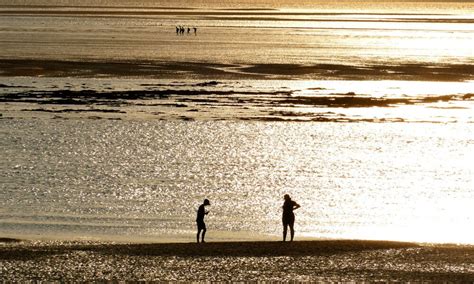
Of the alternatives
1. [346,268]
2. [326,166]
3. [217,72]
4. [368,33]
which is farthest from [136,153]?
[368,33]

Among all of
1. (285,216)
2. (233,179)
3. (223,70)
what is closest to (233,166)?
(233,179)

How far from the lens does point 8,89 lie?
60.9 metres

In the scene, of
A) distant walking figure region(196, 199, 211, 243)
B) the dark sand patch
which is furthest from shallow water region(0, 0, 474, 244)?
distant walking figure region(196, 199, 211, 243)

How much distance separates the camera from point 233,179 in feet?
129

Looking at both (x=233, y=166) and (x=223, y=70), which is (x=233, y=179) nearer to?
(x=233, y=166)

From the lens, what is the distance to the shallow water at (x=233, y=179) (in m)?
30.9

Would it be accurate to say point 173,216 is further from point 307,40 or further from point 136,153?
point 307,40

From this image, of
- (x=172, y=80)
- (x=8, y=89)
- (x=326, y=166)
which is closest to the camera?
(x=326, y=166)

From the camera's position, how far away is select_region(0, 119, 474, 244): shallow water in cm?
3092

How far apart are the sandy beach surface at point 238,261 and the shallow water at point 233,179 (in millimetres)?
2533

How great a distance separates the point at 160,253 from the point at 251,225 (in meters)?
6.15

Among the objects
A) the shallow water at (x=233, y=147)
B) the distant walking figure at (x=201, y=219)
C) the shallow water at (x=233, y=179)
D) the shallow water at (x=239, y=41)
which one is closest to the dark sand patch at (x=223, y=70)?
the shallow water at (x=233, y=147)

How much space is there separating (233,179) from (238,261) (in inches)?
579

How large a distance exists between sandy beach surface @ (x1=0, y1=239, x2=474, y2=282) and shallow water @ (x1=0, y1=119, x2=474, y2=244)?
253 centimetres
